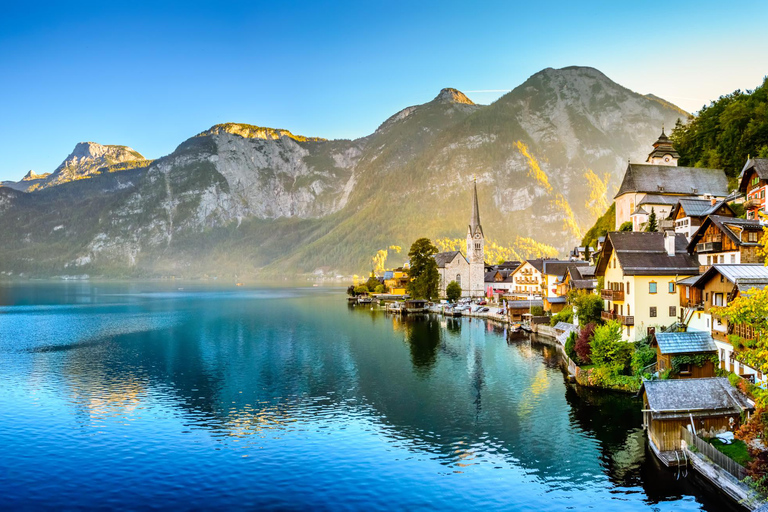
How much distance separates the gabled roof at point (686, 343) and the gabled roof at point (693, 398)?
7.28m

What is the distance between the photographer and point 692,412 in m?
32.1

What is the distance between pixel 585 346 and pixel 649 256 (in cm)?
1074

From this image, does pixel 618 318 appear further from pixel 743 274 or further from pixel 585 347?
pixel 743 274

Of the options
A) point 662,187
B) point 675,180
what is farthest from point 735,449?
point 675,180

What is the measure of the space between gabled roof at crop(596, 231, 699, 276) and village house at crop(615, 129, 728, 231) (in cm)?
4608

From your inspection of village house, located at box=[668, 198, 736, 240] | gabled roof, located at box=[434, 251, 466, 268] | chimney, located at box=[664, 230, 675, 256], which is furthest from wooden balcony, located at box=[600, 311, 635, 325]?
gabled roof, located at box=[434, 251, 466, 268]

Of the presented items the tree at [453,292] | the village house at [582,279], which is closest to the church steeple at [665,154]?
the village house at [582,279]

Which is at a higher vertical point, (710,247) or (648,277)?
(710,247)

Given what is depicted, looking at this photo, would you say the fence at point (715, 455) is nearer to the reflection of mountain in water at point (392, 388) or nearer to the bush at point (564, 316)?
the reflection of mountain in water at point (392, 388)

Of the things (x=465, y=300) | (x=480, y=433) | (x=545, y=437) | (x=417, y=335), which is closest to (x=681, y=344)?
(x=545, y=437)

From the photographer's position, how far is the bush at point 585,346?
180 ft

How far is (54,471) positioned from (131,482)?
6168 millimetres

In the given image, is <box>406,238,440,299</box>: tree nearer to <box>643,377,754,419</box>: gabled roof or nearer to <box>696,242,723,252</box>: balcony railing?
<box>696,242,723,252</box>: balcony railing

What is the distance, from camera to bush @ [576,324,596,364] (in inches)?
2157
